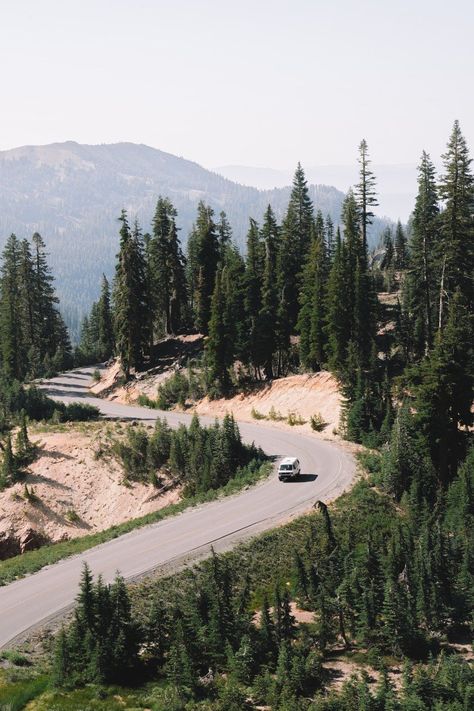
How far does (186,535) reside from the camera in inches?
1232

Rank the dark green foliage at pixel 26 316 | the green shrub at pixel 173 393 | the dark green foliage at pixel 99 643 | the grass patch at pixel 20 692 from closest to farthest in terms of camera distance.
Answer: the grass patch at pixel 20 692 → the dark green foliage at pixel 99 643 → the green shrub at pixel 173 393 → the dark green foliage at pixel 26 316

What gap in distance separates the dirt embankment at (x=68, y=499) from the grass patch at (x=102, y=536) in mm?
4454

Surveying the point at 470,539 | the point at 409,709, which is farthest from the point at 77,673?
the point at 470,539

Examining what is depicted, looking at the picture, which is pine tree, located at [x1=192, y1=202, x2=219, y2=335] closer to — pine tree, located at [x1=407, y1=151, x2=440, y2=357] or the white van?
pine tree, located at [x1=407, y1=151, x2=440, y2=357]

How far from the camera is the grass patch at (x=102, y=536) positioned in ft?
97.9

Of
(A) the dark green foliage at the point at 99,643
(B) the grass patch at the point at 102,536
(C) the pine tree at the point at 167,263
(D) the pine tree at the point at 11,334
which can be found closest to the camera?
(A) the dark green foliage at the point at 99,643

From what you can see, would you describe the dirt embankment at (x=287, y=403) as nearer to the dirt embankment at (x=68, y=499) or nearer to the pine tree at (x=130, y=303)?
the pine tree at (x=130, y=303)

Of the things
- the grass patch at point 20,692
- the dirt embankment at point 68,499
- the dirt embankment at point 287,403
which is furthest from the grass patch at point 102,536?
the dirt embankment at point 287,403

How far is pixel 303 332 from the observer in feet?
195

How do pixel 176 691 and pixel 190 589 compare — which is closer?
pixel 176 691

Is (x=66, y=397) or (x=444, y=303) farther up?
(x=444, y=303)

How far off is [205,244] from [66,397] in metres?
21.2

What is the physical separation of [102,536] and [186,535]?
490 cm

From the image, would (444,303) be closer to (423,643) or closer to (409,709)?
(423,643)
